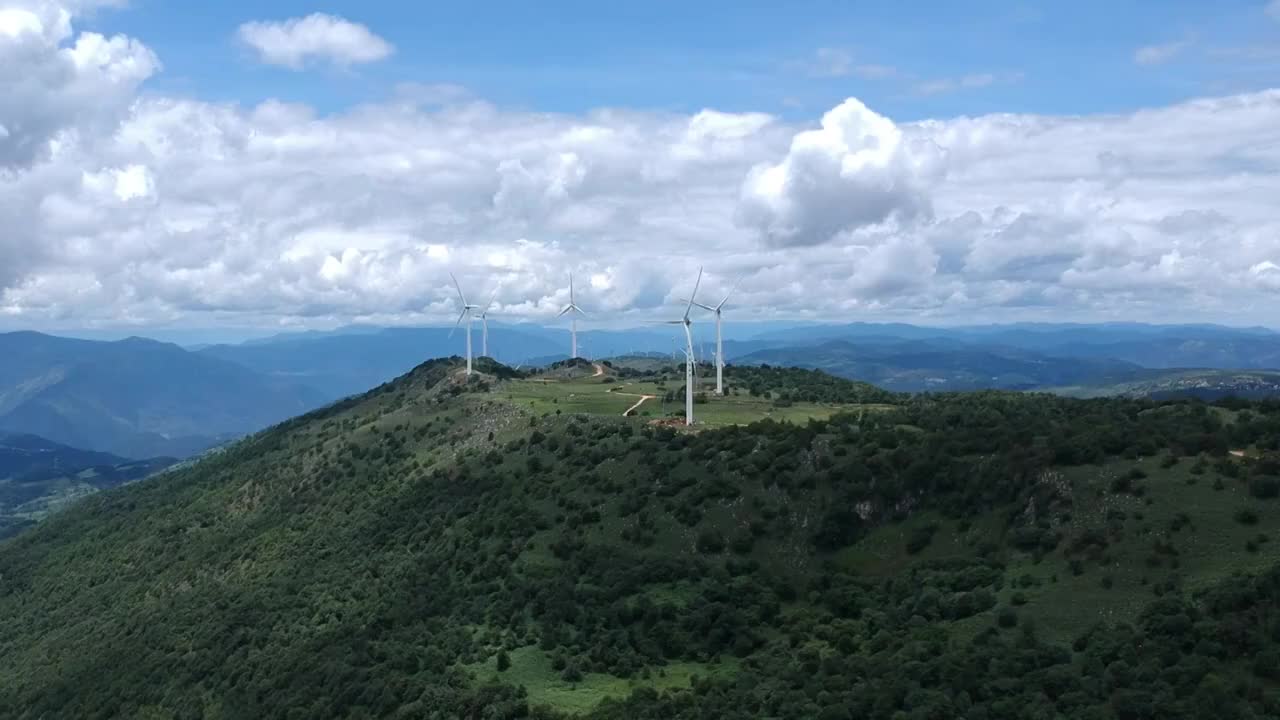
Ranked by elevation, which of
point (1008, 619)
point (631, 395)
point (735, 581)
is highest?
point (631, 395)

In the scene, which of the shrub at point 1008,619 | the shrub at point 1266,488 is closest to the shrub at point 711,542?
the shrub at point 1008,619

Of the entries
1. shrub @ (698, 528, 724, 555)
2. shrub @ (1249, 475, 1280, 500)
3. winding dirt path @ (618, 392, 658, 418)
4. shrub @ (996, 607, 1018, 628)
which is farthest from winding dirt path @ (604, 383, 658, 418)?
shrub @ (1249, 475, 1280, 500)

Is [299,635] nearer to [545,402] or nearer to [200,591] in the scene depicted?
[200,591]

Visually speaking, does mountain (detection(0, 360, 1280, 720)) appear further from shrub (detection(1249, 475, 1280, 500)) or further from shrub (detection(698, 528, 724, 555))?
shrub (detection(1249, 475, 1280, 500))

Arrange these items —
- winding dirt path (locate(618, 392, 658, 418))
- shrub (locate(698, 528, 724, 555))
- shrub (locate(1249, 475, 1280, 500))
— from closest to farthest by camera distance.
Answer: shrub (locate(1249, 475, 1280, 500))
shrub (locate(698, 528, 724, 555))
winding dirt path (locate(618, 392, 658, 418))

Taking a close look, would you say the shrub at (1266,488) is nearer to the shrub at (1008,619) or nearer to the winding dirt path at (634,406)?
the shrub at (1008,619)

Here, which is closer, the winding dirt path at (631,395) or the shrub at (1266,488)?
the shrub at (1266,488)

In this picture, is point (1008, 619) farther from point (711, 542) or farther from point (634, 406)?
point (634, 406)

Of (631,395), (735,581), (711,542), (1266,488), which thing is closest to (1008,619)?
(1266,488)
